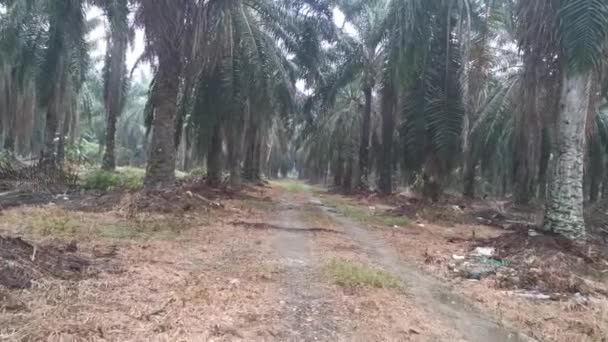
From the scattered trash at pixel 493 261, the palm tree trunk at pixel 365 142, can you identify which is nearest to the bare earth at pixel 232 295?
the scattered trash at pixel 493 261

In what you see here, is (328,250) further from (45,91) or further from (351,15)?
(351,15)

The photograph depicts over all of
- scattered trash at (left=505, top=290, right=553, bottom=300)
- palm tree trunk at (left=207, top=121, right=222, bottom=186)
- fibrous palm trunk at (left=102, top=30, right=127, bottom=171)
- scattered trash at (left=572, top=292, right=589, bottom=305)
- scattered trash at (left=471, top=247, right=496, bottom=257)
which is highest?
fibrous palm trunk at (left=102, top=30, right=127, bottom=171)

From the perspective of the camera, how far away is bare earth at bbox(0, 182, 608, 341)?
12.3 feet

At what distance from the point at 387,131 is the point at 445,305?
16.1 metres

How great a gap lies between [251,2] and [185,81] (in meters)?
3.70

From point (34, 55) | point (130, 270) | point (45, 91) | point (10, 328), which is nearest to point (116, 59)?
point (34, 55)

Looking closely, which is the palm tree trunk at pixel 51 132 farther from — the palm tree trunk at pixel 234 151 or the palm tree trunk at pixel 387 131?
the palm tree trunk at pixel 387 131

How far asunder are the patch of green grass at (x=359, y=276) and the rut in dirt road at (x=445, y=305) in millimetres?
242

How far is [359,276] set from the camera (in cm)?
593

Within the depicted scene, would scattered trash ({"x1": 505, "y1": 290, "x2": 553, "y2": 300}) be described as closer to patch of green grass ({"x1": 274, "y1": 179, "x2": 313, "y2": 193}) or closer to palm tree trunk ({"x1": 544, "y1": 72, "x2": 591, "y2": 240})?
palm tree trunk ({"x1": 544, "y1": 72, "x2": 591, "y2": 240})

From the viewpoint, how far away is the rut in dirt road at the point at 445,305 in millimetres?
4344

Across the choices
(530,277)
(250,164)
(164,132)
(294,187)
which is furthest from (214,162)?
(294,187)

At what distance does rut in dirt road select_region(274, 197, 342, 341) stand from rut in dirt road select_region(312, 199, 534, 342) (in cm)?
113

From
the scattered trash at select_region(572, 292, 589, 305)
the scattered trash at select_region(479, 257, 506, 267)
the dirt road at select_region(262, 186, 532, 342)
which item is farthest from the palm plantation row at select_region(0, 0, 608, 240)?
the dirt road at select_region(262, 186, 532, 342)
